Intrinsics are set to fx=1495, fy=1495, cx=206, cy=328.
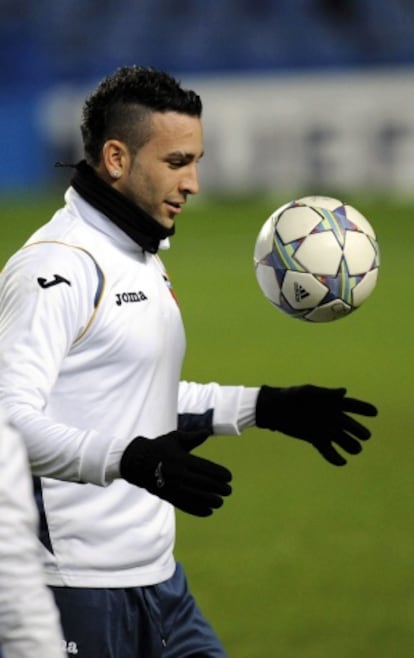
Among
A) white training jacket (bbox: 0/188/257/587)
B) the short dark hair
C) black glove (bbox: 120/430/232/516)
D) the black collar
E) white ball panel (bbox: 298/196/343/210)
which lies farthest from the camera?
white ball panel (bbox: 298/196/343/210)

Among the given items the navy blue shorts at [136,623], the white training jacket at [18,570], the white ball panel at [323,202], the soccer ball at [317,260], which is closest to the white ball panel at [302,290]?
the soccer ball at [317,260]

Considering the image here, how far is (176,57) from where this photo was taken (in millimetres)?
36844

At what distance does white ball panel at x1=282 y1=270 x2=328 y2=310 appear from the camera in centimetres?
573

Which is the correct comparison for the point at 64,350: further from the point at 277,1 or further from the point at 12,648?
the point at 277,1

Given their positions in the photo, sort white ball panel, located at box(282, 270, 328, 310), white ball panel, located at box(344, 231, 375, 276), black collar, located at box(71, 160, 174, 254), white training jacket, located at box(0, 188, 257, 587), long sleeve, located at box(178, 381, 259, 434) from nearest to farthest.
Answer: white training jacket, located at box(0, 188, 257, 587), black collar, located at box(71, 160, 174, 254), long sleeve, located at box(178, 381, 259, 434), white ball panel, located at box(282, 270, 328, 310), white ball panel, located at box(344, 231, 375, 276)

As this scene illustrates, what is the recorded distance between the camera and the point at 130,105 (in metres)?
4.88

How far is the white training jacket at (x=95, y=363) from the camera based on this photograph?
4324mm

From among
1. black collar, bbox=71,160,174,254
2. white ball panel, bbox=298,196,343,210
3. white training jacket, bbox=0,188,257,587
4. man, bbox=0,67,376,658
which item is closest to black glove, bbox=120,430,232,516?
man, bbox=0,67,376,658

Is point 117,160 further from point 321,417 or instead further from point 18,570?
point 18,570

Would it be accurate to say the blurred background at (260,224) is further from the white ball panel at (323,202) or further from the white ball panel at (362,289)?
the white ball panel at (323,202)

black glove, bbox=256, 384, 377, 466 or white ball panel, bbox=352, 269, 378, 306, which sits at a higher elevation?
white ball panel, bbox=352, 269, 378, 306

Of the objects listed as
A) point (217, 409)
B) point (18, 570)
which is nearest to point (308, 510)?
point (217, 409)

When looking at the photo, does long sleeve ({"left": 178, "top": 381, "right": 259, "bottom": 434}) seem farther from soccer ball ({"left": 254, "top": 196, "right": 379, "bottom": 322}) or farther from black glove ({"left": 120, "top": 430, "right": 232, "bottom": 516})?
black glove ({"left": 120, "top": 430, "right": 232, "bottom": 516})

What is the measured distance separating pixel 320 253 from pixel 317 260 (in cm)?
4
